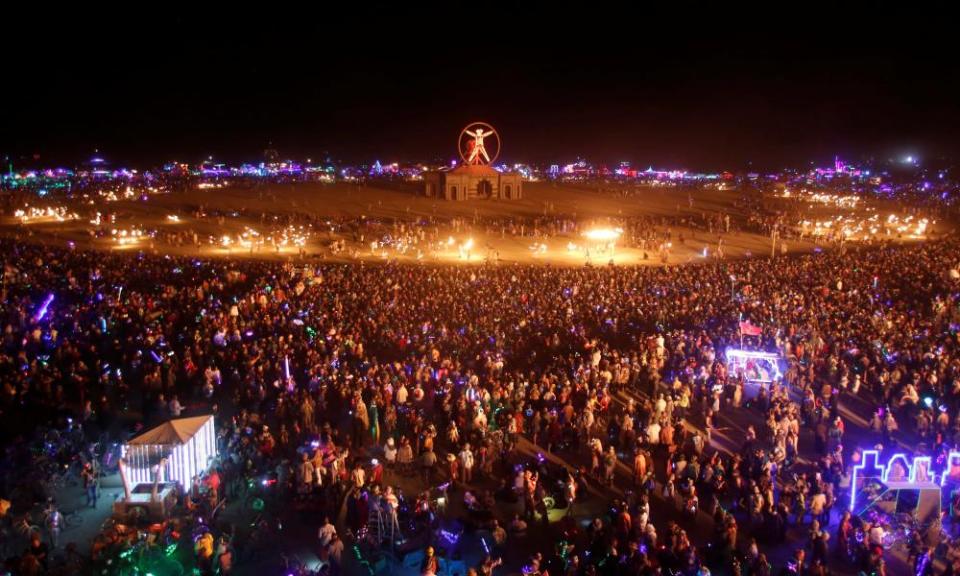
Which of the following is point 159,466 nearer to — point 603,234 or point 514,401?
point 514,401

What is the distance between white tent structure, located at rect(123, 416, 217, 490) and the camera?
9.61 meters

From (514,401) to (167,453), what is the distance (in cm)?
592

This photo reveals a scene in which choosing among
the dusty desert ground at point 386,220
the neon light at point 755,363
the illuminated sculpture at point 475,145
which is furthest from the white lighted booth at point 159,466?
the illuminated sculpture at point 475,145

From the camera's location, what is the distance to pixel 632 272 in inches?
1005

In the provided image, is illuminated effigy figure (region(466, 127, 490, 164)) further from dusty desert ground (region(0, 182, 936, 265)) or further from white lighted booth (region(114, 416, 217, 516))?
white lighted booth (region(114, 416, 217, 516))

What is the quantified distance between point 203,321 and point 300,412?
256 inches

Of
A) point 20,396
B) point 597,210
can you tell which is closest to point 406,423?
point 20,396

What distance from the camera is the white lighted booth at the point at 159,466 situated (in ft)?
30.6

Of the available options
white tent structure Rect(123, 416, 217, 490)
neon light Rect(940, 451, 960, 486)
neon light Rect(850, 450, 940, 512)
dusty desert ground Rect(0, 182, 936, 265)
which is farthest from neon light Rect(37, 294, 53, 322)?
neon light Rect(940, 451, 960, 486)

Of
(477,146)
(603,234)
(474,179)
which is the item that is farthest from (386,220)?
(477,146)

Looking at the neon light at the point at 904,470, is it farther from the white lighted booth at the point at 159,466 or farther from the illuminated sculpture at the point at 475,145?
the illuminated sculpture at the point at 475,145

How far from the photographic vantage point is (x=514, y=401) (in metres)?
12.5

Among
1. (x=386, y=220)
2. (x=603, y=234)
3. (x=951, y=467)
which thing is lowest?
(x=951, y=467)

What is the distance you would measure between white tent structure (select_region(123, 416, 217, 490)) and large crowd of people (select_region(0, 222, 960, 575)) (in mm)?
373
